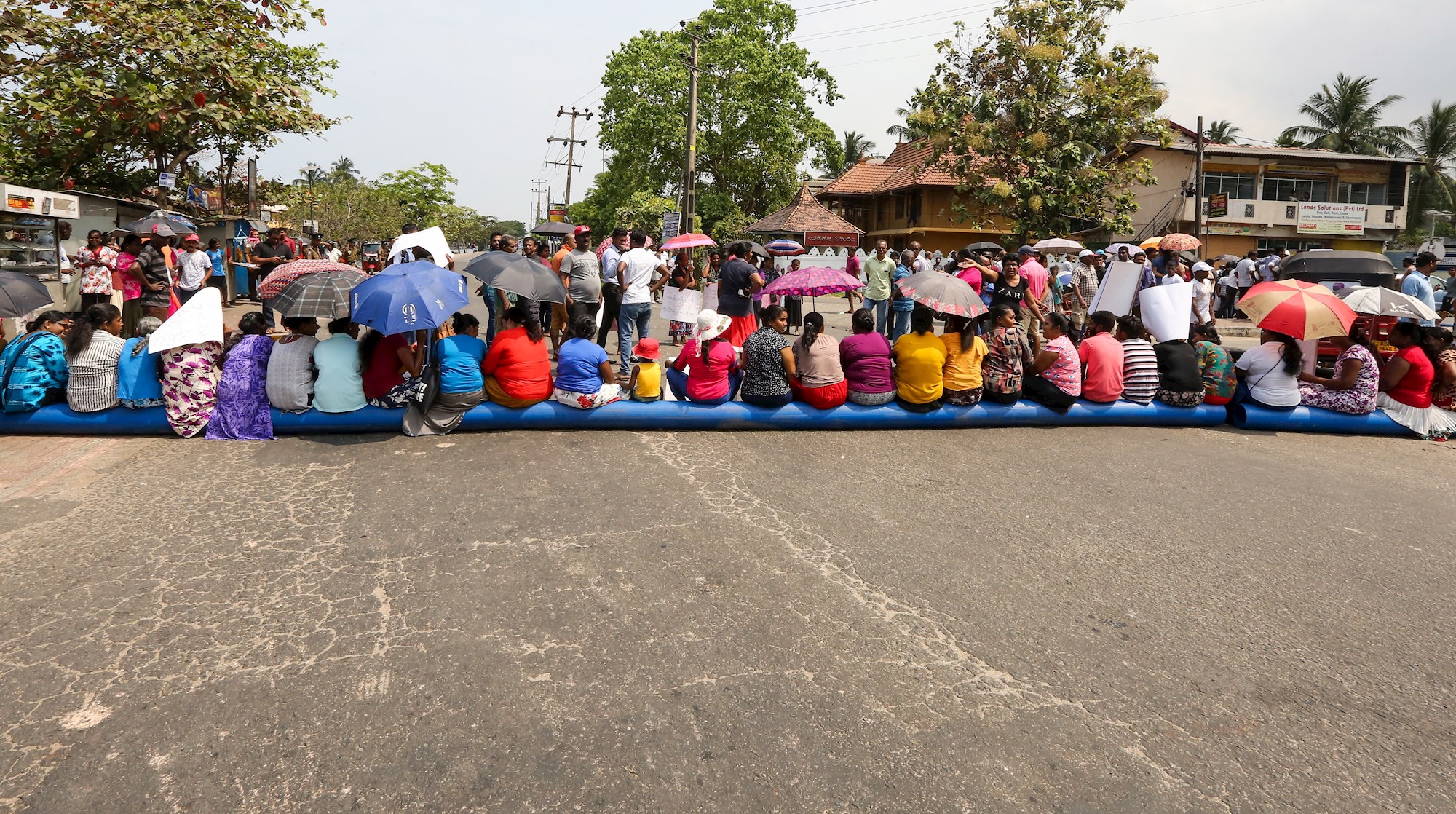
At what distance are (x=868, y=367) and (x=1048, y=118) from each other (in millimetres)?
20933

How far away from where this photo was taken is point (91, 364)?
700cm

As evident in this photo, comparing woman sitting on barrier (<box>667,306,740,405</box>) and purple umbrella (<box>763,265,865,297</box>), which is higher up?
purple umbrella (<box>763,265,865,297</box>)

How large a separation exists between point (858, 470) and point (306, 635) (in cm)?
395

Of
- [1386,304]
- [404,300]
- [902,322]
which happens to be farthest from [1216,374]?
[404,300]

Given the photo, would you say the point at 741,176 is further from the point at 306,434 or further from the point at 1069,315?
the point at 306,434

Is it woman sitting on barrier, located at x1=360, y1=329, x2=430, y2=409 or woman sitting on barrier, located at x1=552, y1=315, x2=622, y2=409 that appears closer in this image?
woman sitting on barrier, located at x1=360, y1=329, x2=430, y2=409

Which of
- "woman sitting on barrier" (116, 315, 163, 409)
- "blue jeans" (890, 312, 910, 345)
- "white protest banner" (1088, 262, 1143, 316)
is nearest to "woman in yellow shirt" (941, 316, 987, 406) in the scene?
"white protest banner" (1088, 262, 1143, 316)

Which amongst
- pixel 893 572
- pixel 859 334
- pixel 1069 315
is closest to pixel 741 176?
pixel 1069 315

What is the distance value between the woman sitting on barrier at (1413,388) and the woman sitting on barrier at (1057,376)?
287 centimetres

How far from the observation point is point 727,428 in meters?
7.82

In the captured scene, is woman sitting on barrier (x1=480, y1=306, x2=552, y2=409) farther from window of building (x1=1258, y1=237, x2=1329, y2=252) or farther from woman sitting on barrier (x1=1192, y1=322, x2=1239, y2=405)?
window of building (x1=1258, y1=237, x2=1329, y2=252)

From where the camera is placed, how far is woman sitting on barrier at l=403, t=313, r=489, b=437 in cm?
729

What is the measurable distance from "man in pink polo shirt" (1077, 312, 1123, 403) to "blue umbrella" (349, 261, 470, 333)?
17.9 ft

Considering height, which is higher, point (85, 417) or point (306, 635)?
point (85, 417)
